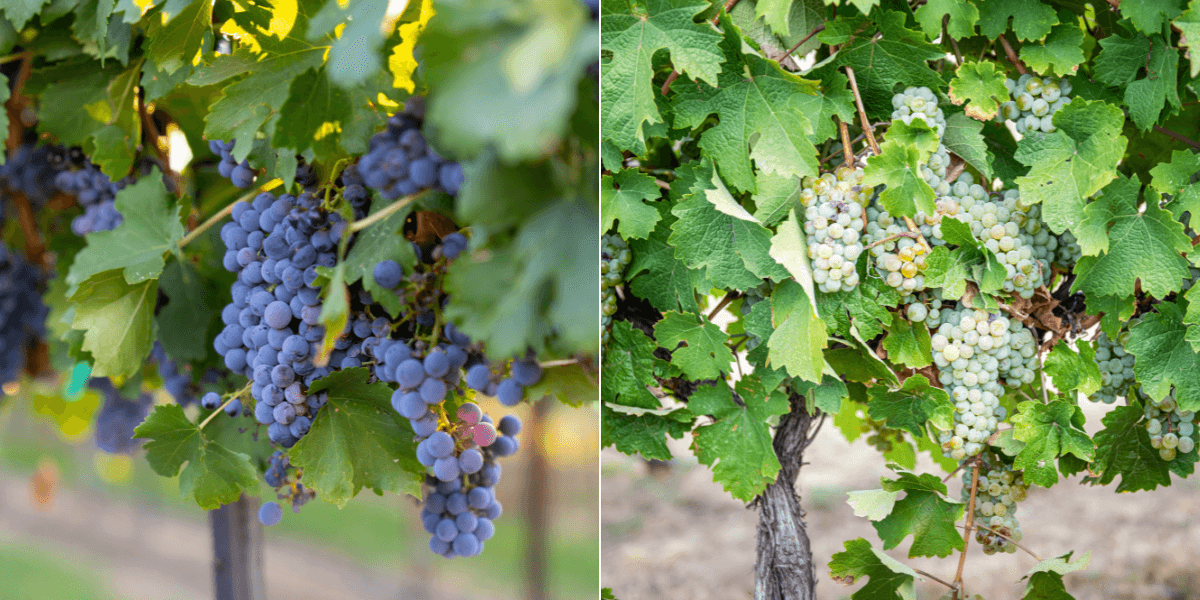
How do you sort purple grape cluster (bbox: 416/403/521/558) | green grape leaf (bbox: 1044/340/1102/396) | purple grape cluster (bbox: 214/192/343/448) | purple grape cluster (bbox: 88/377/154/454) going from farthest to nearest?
purple grape cluster (bbox: 88/377/154/454), green grape leaf (bbox: 1044/340/1102/396), purple grape cluster (bbox: 416/403/521/558), purple grape cluster (bbox: 214/192/343/448)

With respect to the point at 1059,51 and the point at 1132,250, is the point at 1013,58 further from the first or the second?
the point at 1132,250

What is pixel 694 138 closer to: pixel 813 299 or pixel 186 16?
pixel 813 299

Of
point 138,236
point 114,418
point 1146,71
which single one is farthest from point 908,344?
point 114,418

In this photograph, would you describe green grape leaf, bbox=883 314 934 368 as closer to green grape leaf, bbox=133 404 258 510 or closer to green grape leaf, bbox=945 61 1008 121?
green grape leaf, bbox=945 61 1008 121

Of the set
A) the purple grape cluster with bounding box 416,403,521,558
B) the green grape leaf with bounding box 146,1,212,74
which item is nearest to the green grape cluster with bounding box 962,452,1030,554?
the purple grape cluster with bounding box 416,403,521,558

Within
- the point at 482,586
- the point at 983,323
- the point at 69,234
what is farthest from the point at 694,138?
the point at 482,586

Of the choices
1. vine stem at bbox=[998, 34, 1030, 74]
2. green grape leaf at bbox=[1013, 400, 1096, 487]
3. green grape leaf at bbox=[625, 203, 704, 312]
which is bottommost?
green grape leaf at bbox=[1013, 400, 1096, 487]
